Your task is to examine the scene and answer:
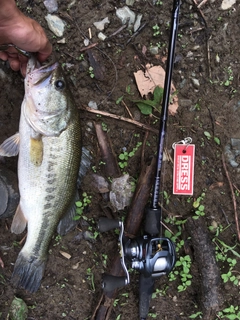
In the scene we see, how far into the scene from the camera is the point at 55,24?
292 cm

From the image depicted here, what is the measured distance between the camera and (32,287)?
2834mm

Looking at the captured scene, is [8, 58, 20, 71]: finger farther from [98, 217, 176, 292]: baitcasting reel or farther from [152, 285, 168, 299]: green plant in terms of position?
[152, 285, 168, 299]: green plant

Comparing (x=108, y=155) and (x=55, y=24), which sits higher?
(x=55, y=24)

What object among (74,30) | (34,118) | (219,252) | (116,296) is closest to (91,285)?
(116,296)

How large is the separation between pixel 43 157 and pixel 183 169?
50.4 inches

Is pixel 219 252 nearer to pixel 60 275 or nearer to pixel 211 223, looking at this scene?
pixel 211 223

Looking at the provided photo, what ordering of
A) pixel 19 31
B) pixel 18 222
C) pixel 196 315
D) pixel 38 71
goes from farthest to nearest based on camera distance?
pixel 196 315 → pixel 18 222 → pixel 38 71 → pixel 19 31

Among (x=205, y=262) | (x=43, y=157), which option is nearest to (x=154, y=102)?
(x=43, y=157)

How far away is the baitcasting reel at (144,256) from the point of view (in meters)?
2.59

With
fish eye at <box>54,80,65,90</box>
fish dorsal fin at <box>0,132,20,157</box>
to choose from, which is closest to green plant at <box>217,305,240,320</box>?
fish dorsal fin at <box>0,132,20,157</box>

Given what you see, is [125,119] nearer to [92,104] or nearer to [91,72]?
Answer: [92,104]

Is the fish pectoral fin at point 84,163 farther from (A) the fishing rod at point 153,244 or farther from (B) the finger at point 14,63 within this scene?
(B) the finger at point 14,63

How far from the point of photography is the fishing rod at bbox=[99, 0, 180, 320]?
102 inches

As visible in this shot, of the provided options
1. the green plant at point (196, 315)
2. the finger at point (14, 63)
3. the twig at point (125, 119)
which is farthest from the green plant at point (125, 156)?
the green plant at point (196, 315)
